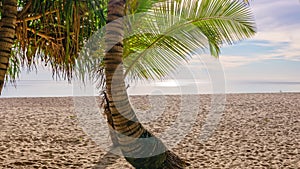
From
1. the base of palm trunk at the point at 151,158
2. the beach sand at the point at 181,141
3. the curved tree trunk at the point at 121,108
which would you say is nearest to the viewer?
the curved tree trunk at the point at 121,108

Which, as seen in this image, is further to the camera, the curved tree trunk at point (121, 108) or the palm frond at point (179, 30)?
the palm frond at point (179, 30)

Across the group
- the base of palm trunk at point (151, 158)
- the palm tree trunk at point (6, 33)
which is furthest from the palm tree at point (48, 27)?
the base of palm trunk at point (151, 158)

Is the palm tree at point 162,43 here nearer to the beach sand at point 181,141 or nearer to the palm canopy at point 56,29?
the palm canopy at point 56,29

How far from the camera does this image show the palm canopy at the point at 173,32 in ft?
16.3

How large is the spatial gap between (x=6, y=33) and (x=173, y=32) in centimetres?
194

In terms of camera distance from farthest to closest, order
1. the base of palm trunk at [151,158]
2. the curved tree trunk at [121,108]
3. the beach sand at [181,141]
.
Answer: the beach sand at [181,141] < the base of palm trunk at [151,158] < the curved tree trunk at [121,108]

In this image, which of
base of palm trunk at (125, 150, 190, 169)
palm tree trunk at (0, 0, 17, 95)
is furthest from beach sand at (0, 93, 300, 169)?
palm tree trunk at (0, 0, 17, 95)

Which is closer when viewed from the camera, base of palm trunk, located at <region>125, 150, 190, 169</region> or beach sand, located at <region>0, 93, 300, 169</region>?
base of palm trunk, located at <region>125, 150, 190, 169</region>

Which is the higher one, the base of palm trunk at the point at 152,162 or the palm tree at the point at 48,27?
the palm tree at the point at 48,27

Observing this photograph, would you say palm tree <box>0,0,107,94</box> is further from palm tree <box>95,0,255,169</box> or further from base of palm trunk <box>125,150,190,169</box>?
base of palm trunk <box>125,150,190,169</box>

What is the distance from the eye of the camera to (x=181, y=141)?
24.9ft

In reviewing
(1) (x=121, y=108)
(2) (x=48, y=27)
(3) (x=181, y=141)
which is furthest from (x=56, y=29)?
(3) (x=181, y=141)

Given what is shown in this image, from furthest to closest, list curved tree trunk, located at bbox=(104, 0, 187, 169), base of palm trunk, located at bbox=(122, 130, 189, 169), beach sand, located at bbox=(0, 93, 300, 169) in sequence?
beach sand, located at bbox=(0, 93, 300, 169), base of palm trunk, located at bbox=(122, 130, 189, 169), curved tree trunk, located at bbox=(104, 0, 187, 169)

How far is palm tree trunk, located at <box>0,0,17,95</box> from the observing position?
158 inches
